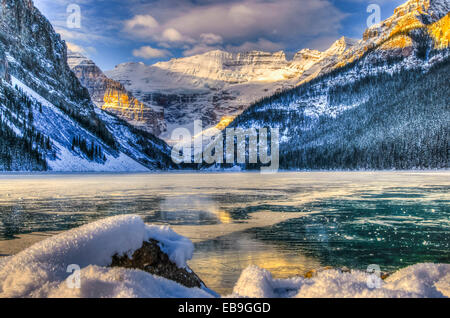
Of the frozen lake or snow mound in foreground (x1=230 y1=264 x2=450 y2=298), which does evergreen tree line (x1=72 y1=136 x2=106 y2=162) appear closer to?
the frozen lake

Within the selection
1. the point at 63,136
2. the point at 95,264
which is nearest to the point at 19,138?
the point at 63,136

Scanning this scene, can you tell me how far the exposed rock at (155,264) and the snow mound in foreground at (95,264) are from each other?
11 cm

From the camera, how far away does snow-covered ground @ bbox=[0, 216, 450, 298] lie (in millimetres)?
4480

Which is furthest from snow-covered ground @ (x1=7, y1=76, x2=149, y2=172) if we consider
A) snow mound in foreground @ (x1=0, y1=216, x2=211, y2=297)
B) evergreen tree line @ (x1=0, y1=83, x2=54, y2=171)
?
snow mound in foreground @ (x1=0, y1=216, x2=211, y2=297)

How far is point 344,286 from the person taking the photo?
4.80 meters

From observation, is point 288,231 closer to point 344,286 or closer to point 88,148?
point 344,286

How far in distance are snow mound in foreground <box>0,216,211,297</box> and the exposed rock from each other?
0.36 feet

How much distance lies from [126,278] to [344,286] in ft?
9.16

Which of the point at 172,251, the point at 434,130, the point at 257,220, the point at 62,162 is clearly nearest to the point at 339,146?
the point at 434,130

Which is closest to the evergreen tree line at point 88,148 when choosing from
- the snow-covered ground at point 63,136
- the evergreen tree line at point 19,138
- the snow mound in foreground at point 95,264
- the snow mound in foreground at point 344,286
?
the snow-covered ground at point 63,136

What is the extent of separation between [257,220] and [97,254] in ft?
51.1

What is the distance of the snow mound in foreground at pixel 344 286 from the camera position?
14.7 feet

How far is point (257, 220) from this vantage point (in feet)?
69.4
